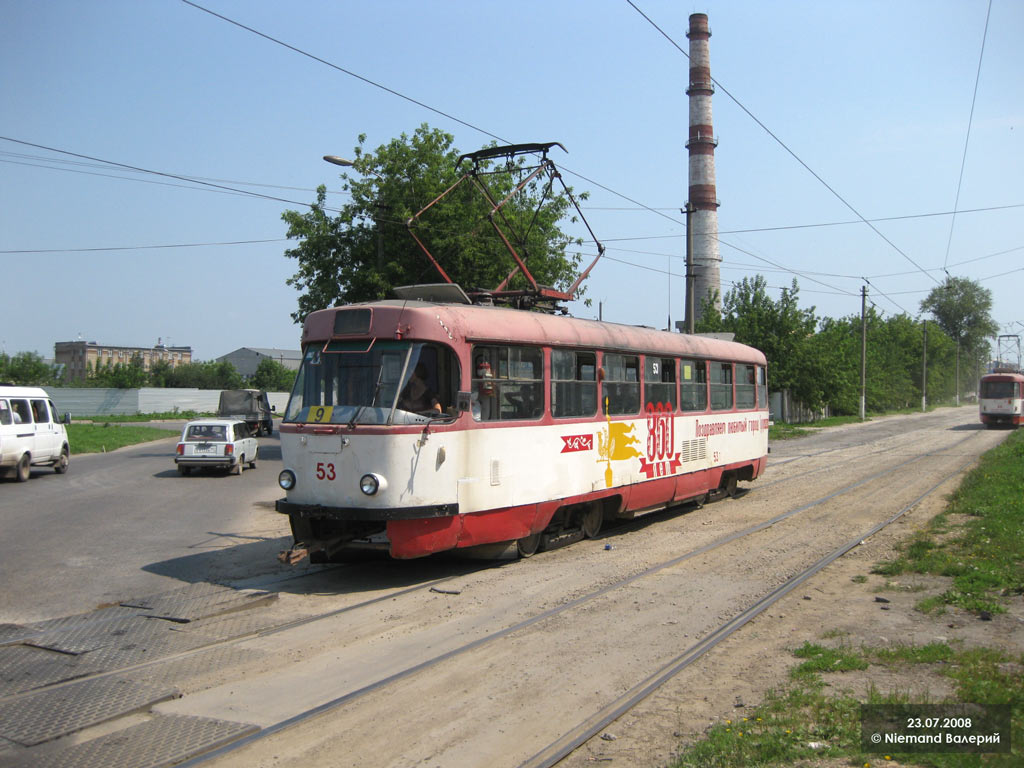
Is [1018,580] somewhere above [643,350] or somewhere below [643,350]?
below

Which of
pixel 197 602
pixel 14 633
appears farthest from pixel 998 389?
pixel 14 633

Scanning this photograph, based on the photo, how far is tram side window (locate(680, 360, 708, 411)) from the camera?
→ 14.7 meters

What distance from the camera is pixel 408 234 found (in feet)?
92.5

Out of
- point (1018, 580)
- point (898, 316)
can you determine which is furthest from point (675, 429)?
point (898, 316)

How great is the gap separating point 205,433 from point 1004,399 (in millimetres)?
38902

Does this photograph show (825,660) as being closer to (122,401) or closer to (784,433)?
(784,433)

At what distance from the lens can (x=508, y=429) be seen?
10.1 metres

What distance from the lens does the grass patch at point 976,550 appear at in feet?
27.6

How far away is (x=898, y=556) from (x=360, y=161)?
23.4 meters

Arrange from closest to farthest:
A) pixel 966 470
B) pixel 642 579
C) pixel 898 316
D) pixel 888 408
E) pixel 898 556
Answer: pixel 642 579 < pixel 898 556 < pixel 966 470 < pixel 888 408 < pixel 898 316

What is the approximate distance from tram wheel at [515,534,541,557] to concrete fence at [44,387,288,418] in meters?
59.2

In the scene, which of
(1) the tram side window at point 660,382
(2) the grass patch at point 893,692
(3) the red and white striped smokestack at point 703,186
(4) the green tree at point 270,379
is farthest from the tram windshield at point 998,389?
(4) the green tree at point 270,379

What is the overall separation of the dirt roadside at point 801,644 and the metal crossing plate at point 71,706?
2.92m

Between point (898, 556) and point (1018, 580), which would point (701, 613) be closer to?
point (1018, 580)
